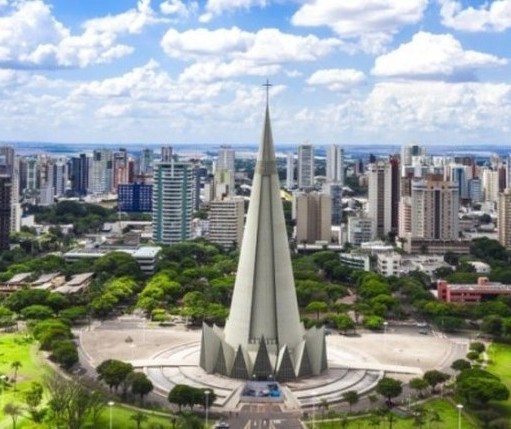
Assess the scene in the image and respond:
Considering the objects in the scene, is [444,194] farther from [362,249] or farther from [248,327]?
[248,327]

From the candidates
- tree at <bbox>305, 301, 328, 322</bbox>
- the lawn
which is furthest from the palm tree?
the lawn

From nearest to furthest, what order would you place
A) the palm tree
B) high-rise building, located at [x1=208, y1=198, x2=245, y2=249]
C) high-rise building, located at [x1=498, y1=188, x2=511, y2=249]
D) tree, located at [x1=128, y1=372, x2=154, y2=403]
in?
tree, located at [x1=128, y1=372, x2=154, y2=403] → the palm tree → high-rise building, located at [x1=498, y1=188, x2=511, y2=249] → high-rise building, located at [x1=208, y1=198, x2=245, y2=249]

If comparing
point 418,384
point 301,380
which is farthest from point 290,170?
point 418,384

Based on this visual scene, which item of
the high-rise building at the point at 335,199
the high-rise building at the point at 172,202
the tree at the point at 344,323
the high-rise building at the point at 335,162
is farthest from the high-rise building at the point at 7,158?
the tree at the point at 344,323

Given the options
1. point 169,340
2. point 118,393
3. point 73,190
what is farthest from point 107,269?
point 73,190

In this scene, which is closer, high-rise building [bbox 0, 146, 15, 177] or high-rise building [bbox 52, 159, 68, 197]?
high-rise building [bbox 0, 146, 15, 177]

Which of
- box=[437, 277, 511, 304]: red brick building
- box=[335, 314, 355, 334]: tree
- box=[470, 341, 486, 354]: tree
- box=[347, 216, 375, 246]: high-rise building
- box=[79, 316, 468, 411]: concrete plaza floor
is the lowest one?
box=[79, 316, 468, 411]: concrete plaza floor

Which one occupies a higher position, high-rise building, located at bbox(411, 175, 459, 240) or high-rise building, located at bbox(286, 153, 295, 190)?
high-rise building, located at bbox(286, 153, 295, 190)

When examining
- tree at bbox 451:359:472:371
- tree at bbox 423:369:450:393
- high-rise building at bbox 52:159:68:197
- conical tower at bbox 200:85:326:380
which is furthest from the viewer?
high-rise building at bbox 52:159:68:197

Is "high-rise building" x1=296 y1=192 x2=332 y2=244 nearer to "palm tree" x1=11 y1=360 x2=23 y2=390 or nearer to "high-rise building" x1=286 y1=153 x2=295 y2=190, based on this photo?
"palm tree" x1=11 y1=360 x2=23 y2=390
